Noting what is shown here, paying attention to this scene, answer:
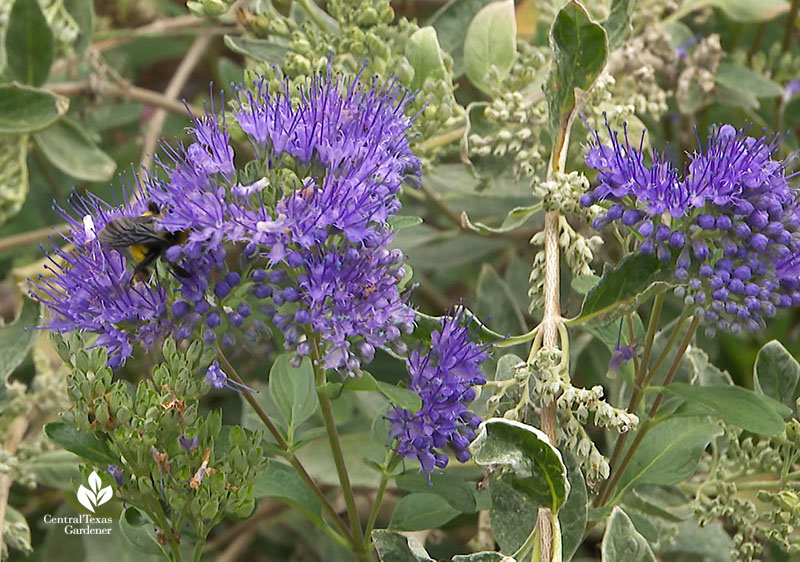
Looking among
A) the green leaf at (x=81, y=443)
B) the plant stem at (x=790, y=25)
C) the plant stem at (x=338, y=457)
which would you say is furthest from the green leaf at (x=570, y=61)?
the plant stem at (x=790, y=25)

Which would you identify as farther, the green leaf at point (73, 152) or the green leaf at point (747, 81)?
the green leaf at point (73, 152)

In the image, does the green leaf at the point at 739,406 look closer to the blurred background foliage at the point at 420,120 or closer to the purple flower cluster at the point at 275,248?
the blurred background foliage at the point at 420,120

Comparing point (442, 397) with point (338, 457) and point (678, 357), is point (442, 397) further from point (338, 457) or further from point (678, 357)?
point (678, 357)

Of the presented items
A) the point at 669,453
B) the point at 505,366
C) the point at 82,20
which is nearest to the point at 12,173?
the point at 82,20

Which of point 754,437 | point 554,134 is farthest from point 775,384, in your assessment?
point 554,134

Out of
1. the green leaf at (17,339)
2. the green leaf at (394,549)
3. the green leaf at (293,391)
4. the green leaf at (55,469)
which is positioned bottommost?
the green leaf at (55,469)

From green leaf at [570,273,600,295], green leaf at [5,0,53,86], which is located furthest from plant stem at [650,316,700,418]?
green leaf at [5,0,53,86]

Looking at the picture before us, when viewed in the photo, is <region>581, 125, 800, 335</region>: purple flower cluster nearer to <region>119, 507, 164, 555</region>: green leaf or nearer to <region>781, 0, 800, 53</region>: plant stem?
<region>119, 507, 164, 555</region>: green leaf

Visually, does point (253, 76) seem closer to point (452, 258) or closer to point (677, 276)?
point (677, 276)
